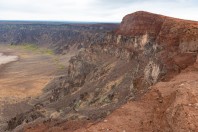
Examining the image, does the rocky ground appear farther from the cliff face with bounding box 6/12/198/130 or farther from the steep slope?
the cliff face with bounding box 6/12/198/130

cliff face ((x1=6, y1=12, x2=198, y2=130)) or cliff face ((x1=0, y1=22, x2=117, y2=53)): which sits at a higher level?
cliff face ((x1=6, y1=12, x2=198, y2=130))

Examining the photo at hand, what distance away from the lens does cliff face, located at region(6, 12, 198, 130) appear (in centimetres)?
2770

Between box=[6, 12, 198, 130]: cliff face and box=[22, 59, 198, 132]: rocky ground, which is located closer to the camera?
box=[22, 59, 198, 132]: rocky ground

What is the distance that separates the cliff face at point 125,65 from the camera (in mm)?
27703

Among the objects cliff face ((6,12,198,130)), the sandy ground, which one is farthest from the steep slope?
the sandy ground

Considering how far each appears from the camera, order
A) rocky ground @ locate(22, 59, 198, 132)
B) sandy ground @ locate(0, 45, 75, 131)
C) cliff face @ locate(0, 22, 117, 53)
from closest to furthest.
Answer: rocky ground @ locate(22, 59, 198, 132) → sandy ground @ locate(0, 45, 75, 131) → cliff face @ locate(0, 22, 117, 53)

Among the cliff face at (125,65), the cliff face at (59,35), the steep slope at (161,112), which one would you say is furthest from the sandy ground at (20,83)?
the cliff face at (59,35)

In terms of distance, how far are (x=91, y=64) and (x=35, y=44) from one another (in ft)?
396

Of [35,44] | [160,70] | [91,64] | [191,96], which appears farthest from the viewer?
[35,44]

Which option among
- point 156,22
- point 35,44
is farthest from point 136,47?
point 35,44

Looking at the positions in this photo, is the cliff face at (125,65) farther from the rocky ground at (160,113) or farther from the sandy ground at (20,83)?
the sandy ground at (20,83)

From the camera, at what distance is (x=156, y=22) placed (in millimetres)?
43875

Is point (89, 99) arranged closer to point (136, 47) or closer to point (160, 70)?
point (160, 70)

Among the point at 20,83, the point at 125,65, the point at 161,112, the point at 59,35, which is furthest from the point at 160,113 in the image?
the point at 59,35
